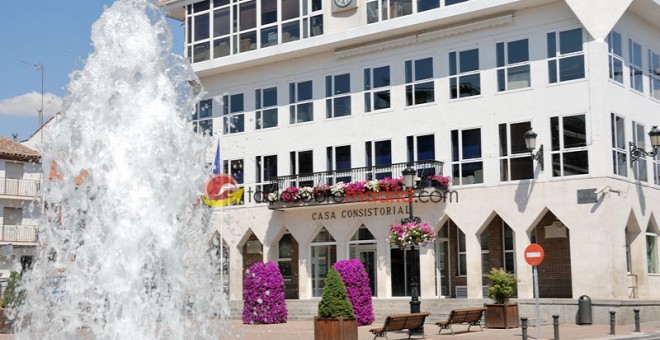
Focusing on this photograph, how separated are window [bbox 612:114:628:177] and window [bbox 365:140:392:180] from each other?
8783 mm

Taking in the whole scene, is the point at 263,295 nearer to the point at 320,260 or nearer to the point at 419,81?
the point at 320,260

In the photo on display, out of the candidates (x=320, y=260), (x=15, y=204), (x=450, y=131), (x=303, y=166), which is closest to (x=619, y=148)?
(x=450, y=131)

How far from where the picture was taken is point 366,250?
126ft

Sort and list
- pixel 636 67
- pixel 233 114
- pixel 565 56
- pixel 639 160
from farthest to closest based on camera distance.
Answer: pixel 233 114, pixel 636 67, pixel 639 160, pixel 565 56

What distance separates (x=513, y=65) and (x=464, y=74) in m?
2.07

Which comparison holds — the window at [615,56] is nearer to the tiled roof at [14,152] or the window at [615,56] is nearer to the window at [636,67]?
the window at [636,67]

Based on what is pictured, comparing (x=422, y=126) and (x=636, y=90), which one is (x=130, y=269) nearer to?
(x=422, y=126)

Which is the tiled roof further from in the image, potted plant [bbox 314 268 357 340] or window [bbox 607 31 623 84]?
potted plant [bbox 314 268 357 340]

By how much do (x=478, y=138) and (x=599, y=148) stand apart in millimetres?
4726

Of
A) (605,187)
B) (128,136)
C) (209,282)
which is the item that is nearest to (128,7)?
(128,136)

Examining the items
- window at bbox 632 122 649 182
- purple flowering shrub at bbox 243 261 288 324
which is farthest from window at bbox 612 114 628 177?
purple flowering shrub at bbox 243 261 288 324

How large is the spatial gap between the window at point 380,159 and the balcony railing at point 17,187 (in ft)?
81.7

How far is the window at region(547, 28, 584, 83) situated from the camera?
107 ft

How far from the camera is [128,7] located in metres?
17.3
